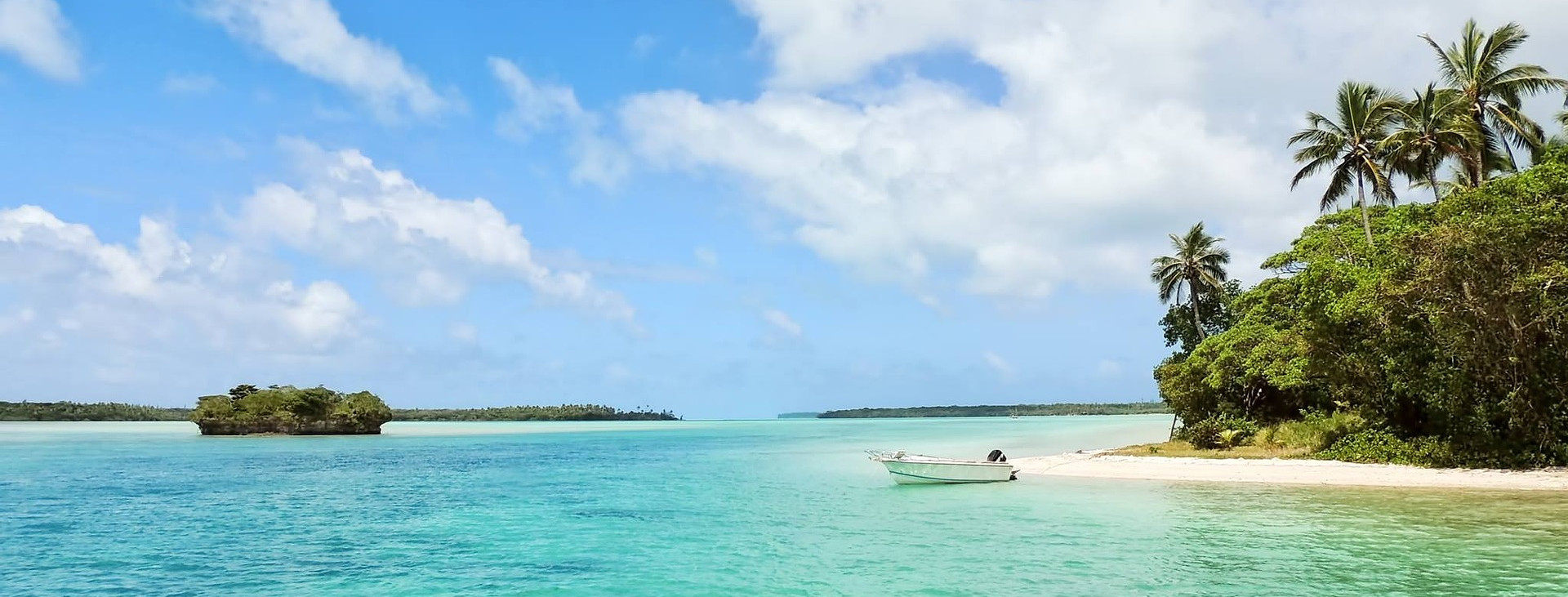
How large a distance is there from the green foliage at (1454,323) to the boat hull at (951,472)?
11.1m

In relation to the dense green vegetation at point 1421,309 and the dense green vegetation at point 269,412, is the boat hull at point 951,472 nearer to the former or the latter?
the dense green vegetation at point 1421,309

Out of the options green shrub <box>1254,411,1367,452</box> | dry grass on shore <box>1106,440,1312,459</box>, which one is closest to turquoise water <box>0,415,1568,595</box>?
dry grass on shore <box>1106,440,1312,459</box>

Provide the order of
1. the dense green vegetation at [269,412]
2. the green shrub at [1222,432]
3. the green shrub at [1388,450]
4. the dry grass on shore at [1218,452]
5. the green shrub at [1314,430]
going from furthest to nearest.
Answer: the dense green vegetation at [269,412], the green shrub at [1222,432], the dry grass on shore at [1218,452], the green shrub at [1314,430], the green shrub at [1388,450]

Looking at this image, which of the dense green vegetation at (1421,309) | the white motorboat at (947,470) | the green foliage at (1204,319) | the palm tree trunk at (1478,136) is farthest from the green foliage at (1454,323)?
the green foliage at (1204,319)

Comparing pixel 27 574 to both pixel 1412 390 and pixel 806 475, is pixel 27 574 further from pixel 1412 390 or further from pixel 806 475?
pixel 1412 390

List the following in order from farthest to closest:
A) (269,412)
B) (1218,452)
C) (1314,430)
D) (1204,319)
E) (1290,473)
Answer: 1. (269,412)
2. (1204,319)
3. (1218,452)
4. (1314,430)
5. (1290,473)

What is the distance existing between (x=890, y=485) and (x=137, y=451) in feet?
199

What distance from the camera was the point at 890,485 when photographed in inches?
1219

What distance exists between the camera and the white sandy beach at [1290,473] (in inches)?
922

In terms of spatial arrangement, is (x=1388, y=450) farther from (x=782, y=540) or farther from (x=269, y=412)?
(x=269, y=412)

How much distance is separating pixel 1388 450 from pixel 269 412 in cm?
9459

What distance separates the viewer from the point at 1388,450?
28.6 m

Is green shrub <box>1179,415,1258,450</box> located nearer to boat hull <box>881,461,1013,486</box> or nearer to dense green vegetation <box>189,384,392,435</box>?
boat hull <box>881,461,1013,486</box>

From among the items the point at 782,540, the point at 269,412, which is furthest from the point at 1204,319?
the point at 269,412
